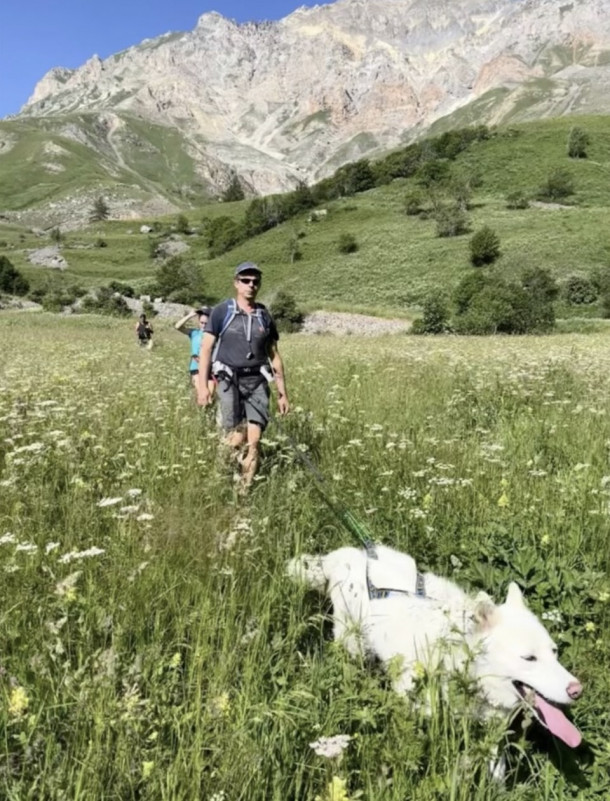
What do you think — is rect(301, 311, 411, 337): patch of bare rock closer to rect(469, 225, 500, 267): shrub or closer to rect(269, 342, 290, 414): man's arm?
rect(469, 225, 500, 267): shrub

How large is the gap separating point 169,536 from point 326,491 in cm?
172

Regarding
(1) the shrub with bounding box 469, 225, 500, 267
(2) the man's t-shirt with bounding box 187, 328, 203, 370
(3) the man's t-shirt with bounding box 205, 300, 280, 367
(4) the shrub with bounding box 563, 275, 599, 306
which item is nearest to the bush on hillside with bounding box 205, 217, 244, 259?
(1) the shrub with bounding box 469, 225, 500, 267

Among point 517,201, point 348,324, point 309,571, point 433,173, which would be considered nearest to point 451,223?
point 517,201

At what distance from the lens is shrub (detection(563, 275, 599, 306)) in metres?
53.3

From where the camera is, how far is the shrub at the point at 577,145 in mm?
99875

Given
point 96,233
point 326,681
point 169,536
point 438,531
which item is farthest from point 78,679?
point 96,233

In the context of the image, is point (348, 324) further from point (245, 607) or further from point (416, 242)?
point (245, 607)

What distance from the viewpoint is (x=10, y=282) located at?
82562 millimetres

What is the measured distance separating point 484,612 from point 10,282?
91683mm

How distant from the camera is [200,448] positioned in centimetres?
566

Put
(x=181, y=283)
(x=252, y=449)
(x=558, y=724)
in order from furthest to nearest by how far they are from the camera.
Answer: (x=181, y=283), (x=252, y=449), (x=558, y=724)

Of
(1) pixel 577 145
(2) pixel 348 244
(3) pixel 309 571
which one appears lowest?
(3) pixel 309 571

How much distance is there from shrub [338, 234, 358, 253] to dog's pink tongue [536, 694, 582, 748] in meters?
76.8

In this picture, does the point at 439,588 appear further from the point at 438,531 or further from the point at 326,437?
the point at 326,437
